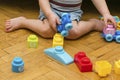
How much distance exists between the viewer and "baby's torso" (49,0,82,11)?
112 centimetres

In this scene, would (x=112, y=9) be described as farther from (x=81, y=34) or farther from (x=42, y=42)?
(x=42, y=42)

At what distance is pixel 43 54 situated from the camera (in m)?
0.97

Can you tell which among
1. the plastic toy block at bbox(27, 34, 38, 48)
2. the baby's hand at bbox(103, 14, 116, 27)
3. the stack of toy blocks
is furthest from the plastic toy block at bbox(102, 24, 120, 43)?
the plastic toy block at bbox(27, 34, 38, 48)

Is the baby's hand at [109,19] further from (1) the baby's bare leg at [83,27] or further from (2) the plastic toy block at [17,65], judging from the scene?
(2) the plastic toy block at [17,65]

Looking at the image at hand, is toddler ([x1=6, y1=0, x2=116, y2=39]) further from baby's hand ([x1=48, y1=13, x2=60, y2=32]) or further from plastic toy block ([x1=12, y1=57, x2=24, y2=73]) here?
plastic toy block ([x1=12, y1=57, x2=24, y2=73])

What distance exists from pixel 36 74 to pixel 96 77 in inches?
7.1

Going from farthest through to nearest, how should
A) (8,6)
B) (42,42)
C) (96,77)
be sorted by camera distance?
(8,6)
(42,42)
(96,77)

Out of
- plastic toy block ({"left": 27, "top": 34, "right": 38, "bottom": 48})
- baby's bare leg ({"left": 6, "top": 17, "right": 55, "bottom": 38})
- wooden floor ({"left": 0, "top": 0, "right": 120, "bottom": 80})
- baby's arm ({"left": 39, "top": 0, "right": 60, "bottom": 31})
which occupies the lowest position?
wooden floor ({"left": 0, "top": 0, "right": 120, "bottom": 80})

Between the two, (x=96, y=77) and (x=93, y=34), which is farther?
(x=93, y=34)

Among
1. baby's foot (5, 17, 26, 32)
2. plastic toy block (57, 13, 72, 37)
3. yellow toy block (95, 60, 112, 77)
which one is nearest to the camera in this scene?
yellow toy block (95, 60, 112, 77)

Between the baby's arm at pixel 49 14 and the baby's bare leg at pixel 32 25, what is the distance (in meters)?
0.03

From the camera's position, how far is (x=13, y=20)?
1125 millimetres

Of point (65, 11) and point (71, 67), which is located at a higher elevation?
point (65, 11)

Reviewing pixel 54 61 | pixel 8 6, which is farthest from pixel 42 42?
pixel 8 6
